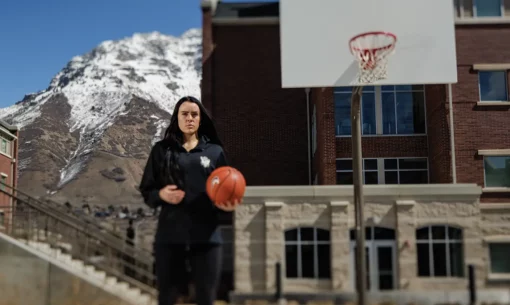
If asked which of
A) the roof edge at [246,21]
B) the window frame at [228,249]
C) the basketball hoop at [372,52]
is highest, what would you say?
the roof edge at [246,21]

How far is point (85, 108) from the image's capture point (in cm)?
5912

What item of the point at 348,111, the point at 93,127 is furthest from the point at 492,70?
the point at 93,127

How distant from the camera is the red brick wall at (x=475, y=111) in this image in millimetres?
17328

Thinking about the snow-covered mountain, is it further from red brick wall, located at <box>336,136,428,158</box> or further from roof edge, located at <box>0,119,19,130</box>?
red brick wall, located at <box>336,136,428,158</box>

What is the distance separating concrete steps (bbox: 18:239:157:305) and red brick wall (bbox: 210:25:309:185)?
36.4 ft

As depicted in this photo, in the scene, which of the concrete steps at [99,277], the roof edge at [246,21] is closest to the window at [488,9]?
the roof edge at [246,21]

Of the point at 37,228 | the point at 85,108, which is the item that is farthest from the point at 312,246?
the point at 85,108

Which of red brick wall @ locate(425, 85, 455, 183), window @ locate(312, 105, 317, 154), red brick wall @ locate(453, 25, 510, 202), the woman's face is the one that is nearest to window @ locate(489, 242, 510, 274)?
red brick wall @ locate(453, 25, 510, 202)

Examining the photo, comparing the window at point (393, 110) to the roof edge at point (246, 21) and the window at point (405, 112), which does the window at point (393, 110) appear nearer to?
the window at point (405, 112)

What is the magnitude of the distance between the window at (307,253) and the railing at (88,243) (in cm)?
341

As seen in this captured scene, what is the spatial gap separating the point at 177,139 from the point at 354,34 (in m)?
5.91

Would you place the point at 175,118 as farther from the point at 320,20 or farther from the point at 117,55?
the point at 117,55

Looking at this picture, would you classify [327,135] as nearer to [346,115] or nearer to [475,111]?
[346,115]

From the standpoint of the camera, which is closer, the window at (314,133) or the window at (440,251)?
the window at (440,251)
